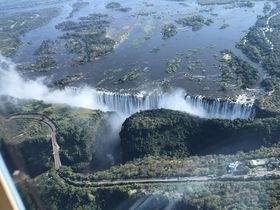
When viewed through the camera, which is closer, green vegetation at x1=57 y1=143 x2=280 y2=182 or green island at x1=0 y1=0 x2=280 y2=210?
green island at x1=0 y1=0 x2=280 y2=210

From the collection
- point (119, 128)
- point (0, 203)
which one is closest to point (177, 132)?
point (119, 128)

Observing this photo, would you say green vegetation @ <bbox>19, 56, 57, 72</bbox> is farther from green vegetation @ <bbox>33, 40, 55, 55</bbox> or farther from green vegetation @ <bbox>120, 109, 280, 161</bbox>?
green vegetation @ <bbox>120, 109, 280, 161</bbox>

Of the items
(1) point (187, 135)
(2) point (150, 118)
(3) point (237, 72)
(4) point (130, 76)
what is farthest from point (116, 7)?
(1) point (187, 135)

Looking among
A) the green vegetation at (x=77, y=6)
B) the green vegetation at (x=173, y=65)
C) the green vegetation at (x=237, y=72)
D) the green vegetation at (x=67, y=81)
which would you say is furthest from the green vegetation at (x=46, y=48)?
the green vegetation at (x=237, y=72)

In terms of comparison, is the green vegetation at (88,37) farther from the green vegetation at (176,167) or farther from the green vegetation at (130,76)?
the green vegetation at (176,167)

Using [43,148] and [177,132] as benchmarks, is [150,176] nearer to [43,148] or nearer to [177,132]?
[177,132]

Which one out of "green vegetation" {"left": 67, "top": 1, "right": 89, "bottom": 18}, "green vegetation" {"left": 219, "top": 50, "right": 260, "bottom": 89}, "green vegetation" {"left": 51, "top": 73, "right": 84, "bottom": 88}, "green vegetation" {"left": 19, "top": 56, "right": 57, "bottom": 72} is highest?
"green vegetation" {"left": 219, "top": 50, "right": 260, "bottom": 89}

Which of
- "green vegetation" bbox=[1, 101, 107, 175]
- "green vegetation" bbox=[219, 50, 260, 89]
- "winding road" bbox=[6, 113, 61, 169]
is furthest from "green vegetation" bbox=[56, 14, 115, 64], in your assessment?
"green vegetation" bbox=[1, 101, 107, 175]
